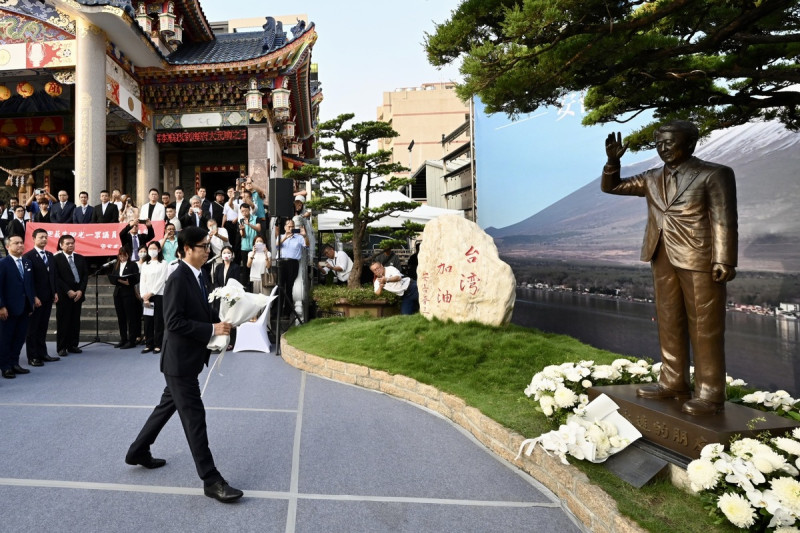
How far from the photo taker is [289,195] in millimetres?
7719

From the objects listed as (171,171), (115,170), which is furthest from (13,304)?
(115,170)

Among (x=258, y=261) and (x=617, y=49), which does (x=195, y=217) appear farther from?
(x=617, y=49)

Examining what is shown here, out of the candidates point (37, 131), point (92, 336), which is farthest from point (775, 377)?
point (37, 131)

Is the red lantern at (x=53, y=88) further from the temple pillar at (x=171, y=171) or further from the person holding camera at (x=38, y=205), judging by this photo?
the temple pillar at (x=171, y=171)

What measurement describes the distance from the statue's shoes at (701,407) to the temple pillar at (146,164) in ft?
43.3

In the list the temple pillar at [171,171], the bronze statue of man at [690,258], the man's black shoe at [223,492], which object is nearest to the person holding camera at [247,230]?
the man's black shoe at [223,492]

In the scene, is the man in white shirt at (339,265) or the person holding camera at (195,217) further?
the man in white shirt at (339,265)

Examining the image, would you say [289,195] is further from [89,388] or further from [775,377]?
[775,377]

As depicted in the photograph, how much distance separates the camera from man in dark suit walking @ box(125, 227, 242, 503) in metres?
2.87

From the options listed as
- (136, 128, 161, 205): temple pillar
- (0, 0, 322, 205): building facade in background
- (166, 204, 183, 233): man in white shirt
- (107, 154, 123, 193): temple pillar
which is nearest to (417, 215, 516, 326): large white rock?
(166, 204, 183, 233): man in white shirt

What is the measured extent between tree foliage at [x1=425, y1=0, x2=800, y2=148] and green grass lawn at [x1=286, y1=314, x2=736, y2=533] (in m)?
2.57

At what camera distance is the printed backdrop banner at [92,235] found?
9.27 metres

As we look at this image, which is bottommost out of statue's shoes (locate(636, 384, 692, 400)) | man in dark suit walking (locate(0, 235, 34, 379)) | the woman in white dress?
statue's shoes (locate(636, 384, 692, 400))

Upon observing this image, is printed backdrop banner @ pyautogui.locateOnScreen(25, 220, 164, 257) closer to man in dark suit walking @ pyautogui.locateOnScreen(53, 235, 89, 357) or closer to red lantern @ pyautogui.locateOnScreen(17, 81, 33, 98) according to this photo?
man in dark suit walking @ pyautogui.locateOnScreen(53, 235, 89, 357)
